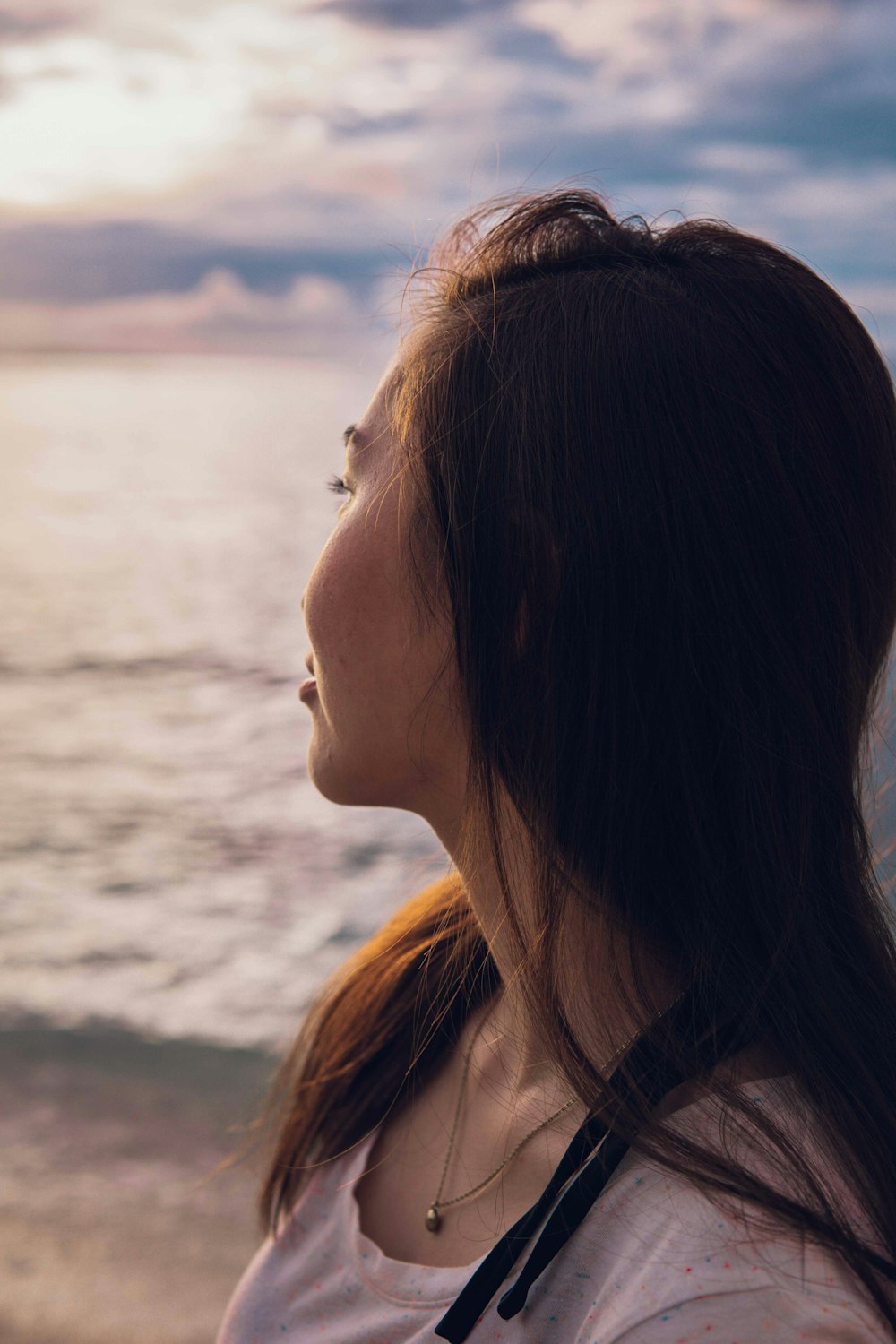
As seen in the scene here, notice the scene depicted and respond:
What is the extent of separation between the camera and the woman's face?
124cm

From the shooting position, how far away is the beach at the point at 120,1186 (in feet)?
8.25

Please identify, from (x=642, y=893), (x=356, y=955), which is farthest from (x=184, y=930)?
(x=642, y=893)

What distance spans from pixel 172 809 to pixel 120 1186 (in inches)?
105

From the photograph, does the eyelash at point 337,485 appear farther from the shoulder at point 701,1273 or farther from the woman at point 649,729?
the shoulder at point 701,1273

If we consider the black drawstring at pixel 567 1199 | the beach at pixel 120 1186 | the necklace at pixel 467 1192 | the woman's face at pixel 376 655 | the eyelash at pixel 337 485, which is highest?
the eyelash at pixel 337 485

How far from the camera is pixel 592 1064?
41.5 inches

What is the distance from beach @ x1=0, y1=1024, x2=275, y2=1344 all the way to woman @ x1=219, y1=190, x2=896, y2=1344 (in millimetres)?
1532

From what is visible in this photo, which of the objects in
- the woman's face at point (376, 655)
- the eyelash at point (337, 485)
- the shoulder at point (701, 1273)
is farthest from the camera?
the eyelash at point (337, 485)

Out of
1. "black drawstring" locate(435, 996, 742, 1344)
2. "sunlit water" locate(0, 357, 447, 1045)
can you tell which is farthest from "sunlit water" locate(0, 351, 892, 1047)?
"black drawstring" locate(435, 996, 742, 1344)

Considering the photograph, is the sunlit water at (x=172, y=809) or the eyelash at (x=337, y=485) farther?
the sunlit water at (x=172, y=809)

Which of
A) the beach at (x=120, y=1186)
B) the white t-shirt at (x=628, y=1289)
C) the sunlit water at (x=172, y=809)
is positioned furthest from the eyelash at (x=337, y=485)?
the beach at (x=120, y=1186)

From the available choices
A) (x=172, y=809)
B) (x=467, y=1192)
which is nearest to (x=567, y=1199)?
(x=467, y=1192)

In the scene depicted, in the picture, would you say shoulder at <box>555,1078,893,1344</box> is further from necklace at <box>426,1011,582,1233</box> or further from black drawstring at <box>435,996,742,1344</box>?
necklace at <box>426,1011,582,1233</box>

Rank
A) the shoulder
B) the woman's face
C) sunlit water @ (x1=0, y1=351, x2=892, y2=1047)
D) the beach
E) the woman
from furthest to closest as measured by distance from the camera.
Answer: sunlit water @ (x1=0, y1=351, x2=892, y2=1047) → the beach → the woman's face → the woman → the shoulder
